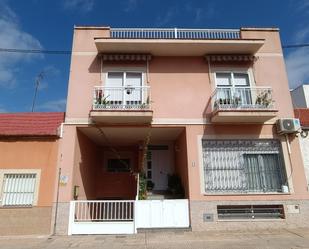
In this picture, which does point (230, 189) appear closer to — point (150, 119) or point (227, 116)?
point (227, 116)

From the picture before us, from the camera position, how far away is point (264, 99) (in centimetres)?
1025

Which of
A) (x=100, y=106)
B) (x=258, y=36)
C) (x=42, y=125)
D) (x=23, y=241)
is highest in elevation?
(x=258, y=36)

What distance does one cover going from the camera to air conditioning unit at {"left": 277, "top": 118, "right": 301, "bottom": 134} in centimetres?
1005

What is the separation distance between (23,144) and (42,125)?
1029 millimetres

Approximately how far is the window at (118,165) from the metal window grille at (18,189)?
4514mm

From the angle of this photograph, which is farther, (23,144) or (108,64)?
(108,64)

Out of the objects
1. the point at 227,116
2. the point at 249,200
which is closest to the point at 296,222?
the point at 249,200

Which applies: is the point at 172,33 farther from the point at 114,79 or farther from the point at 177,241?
the point at 177,241

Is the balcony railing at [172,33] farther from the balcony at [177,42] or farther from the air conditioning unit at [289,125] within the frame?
the air conditioning unit at [289,125]

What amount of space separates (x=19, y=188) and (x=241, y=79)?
34.2 feet

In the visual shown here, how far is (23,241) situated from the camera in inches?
322

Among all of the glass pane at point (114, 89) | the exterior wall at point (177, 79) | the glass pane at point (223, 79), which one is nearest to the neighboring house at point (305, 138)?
the exterior wall at point (177, 79)

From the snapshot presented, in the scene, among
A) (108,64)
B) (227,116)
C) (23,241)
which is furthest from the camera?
(108,64)

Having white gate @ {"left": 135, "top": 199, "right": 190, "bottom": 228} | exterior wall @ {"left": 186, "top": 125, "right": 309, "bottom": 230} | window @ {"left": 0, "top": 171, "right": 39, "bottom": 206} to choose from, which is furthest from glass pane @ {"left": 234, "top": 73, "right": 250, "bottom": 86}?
window @ {"left": 0, "top": 171, "right": 39, "bottom": 206}
